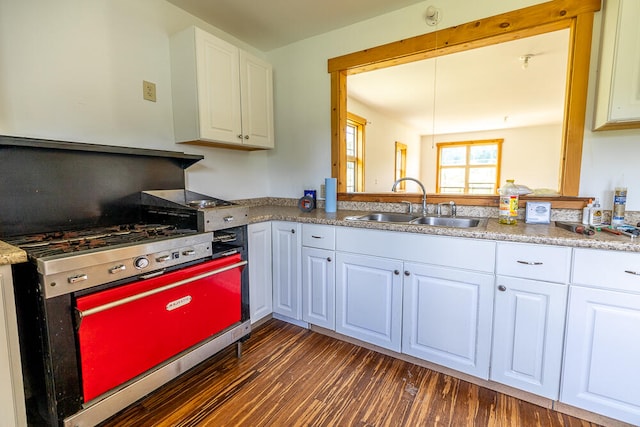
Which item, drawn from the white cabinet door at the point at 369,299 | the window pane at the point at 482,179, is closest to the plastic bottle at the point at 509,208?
the white cabinet door at the point at 369,299

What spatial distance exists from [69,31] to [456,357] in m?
2.71

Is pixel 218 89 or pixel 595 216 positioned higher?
pixel 218 89

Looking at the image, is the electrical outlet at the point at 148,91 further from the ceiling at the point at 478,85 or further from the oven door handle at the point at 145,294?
the ceiling at the point at 478,85

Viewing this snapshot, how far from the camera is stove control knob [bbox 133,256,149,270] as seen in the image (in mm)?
1260

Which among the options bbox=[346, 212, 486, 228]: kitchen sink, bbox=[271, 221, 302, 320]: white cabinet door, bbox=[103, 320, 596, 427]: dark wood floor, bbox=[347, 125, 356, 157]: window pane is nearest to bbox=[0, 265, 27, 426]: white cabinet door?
bbox=[103, 320, 596, 427]: dark wood floor

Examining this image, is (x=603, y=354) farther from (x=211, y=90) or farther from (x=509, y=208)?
(x=211, y=90)

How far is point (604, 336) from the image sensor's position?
1.29 m

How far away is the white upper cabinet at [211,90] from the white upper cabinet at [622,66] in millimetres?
2133

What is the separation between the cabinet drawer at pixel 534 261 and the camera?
134 cm

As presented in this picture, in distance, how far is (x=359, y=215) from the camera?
7.27ft

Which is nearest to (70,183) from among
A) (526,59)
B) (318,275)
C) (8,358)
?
(8,358)

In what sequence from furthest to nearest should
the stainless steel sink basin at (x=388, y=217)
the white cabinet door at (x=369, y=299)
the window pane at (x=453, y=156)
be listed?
the window pane at (x=453, y=156)
the stainless steel sink basin at (x=388, y=217)
the white cabinet door at (x=369, y=299)

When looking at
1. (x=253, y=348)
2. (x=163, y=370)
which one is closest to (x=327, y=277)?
(x=253, y=348)

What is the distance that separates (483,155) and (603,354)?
6.85 meters
